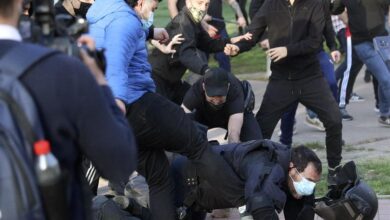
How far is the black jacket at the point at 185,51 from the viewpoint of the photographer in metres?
7.41

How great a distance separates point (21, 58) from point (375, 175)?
5305 millimetres

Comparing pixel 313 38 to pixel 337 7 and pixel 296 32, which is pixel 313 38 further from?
pixel 337 7

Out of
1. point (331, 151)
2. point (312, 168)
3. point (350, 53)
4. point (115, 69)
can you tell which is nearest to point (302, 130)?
point (350, 53)

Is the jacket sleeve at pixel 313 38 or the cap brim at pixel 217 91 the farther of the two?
the jacket sleeve at pixel 313 38

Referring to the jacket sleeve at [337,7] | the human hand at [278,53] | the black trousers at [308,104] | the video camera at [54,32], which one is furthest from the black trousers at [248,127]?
the video camera at [54,32]

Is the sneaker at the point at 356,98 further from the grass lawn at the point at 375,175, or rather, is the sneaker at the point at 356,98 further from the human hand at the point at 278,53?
the human hand at the point at 278,53

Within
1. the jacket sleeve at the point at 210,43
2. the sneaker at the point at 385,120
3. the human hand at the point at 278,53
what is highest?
the human hand at the point at 278,53

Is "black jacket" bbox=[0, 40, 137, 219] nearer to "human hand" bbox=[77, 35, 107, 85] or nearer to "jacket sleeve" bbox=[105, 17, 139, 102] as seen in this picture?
"human hand" bbox=[77, 35, 107, 85]

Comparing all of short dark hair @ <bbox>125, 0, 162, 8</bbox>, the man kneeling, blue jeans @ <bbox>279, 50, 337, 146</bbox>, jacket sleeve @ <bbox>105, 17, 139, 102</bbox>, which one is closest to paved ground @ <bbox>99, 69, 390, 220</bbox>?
blue jeans @ <bbox>279, 50, 337, 146</bbox>

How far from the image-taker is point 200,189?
5.68 m

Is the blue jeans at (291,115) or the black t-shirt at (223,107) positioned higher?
the black t-shirt at (223,107)

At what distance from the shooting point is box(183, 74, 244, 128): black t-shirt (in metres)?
6.86

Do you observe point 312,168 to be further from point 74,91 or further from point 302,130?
point 302,130

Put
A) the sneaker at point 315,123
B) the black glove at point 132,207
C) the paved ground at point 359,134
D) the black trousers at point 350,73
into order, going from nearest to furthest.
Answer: the black glove at point 132,207
the paved ground at point 359,134
the sneaker at point 315,123
the black trousers at point 350,73
